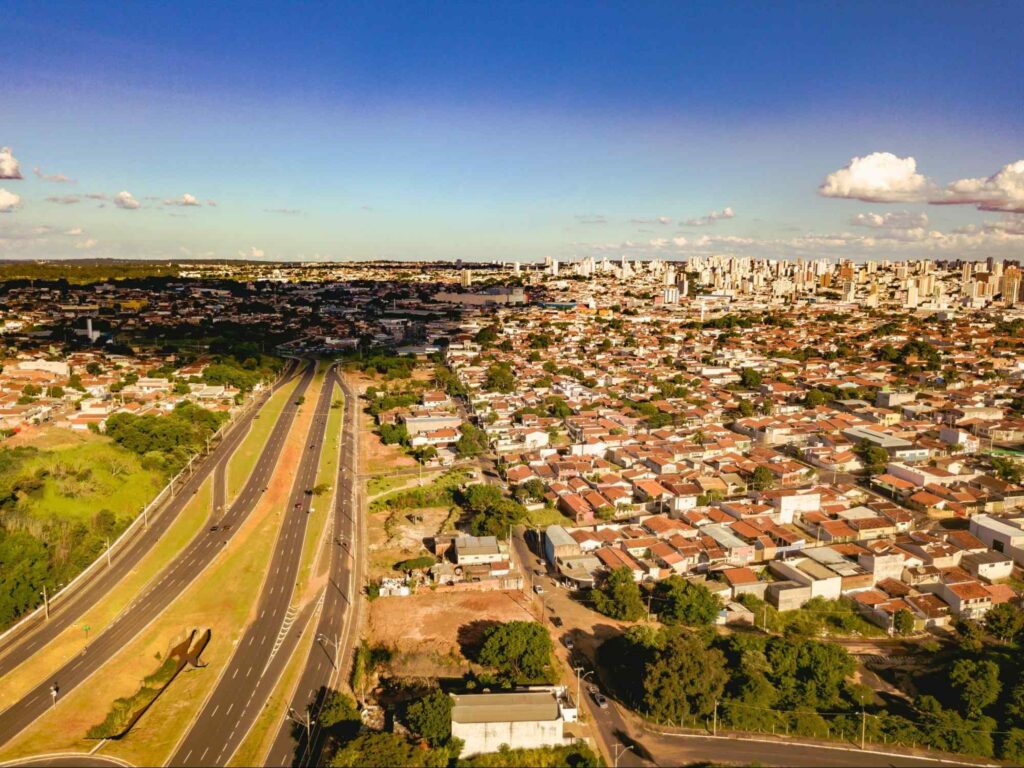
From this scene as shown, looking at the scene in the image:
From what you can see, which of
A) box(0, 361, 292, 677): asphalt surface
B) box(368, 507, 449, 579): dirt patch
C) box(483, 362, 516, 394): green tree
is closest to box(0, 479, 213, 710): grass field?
box(0, 361, 292, 677): asphalt surface

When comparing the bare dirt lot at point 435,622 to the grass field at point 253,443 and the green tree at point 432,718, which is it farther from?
the grass field at point 253,443

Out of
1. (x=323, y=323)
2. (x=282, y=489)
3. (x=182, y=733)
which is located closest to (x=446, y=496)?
(x=282, y=489)

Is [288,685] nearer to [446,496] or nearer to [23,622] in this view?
[23,622]

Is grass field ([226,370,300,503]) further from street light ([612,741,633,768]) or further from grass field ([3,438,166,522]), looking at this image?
street light ([612,741,633,768])

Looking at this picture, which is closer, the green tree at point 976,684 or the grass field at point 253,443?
the green tree at point 976,684

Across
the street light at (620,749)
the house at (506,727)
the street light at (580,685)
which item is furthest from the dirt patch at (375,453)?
the street light at (620,749)

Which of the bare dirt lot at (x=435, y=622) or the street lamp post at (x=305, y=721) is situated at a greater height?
the bare dirt lot at (x=435, y=622)

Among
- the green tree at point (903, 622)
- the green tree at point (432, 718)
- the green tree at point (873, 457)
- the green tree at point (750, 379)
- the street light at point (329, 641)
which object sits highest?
the green tree at point (750, 379)
